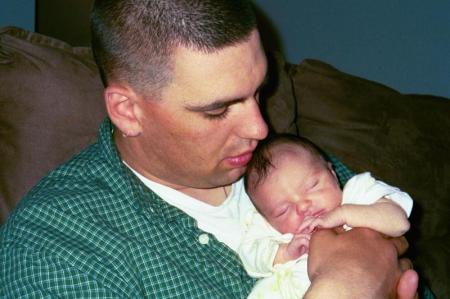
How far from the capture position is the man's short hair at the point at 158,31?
1260mm

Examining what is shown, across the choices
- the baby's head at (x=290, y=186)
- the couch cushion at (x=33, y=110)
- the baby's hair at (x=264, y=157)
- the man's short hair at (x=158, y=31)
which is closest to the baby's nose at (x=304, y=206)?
the baby's head at (x=290, y=186)

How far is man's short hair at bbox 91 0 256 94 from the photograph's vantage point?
49.6 inches

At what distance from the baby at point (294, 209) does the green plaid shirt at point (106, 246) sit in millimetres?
95

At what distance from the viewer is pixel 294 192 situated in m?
1.42

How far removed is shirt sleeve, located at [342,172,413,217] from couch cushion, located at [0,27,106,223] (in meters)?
0.73

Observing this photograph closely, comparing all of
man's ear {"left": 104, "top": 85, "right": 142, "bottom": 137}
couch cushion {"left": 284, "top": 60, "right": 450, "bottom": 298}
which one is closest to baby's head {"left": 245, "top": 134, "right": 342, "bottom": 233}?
man's ear {"left": 104, "top": 85, "right": 142, "bottom": 137}

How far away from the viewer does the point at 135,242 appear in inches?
52.6

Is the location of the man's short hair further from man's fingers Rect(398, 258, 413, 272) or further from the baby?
man's fingers Rect(398, 258, 413, 272)

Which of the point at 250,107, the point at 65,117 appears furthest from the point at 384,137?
the point at 65,117

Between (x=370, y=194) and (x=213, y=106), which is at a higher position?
(x=213, y=106)

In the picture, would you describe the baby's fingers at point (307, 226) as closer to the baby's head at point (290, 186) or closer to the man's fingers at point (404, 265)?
the baby's head at point (290, 186)

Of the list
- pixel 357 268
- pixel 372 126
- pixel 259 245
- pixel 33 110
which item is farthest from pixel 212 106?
pixel 372 126

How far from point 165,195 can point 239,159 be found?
0.72 ft

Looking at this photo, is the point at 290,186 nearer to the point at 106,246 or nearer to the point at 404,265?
the point at 404,265
